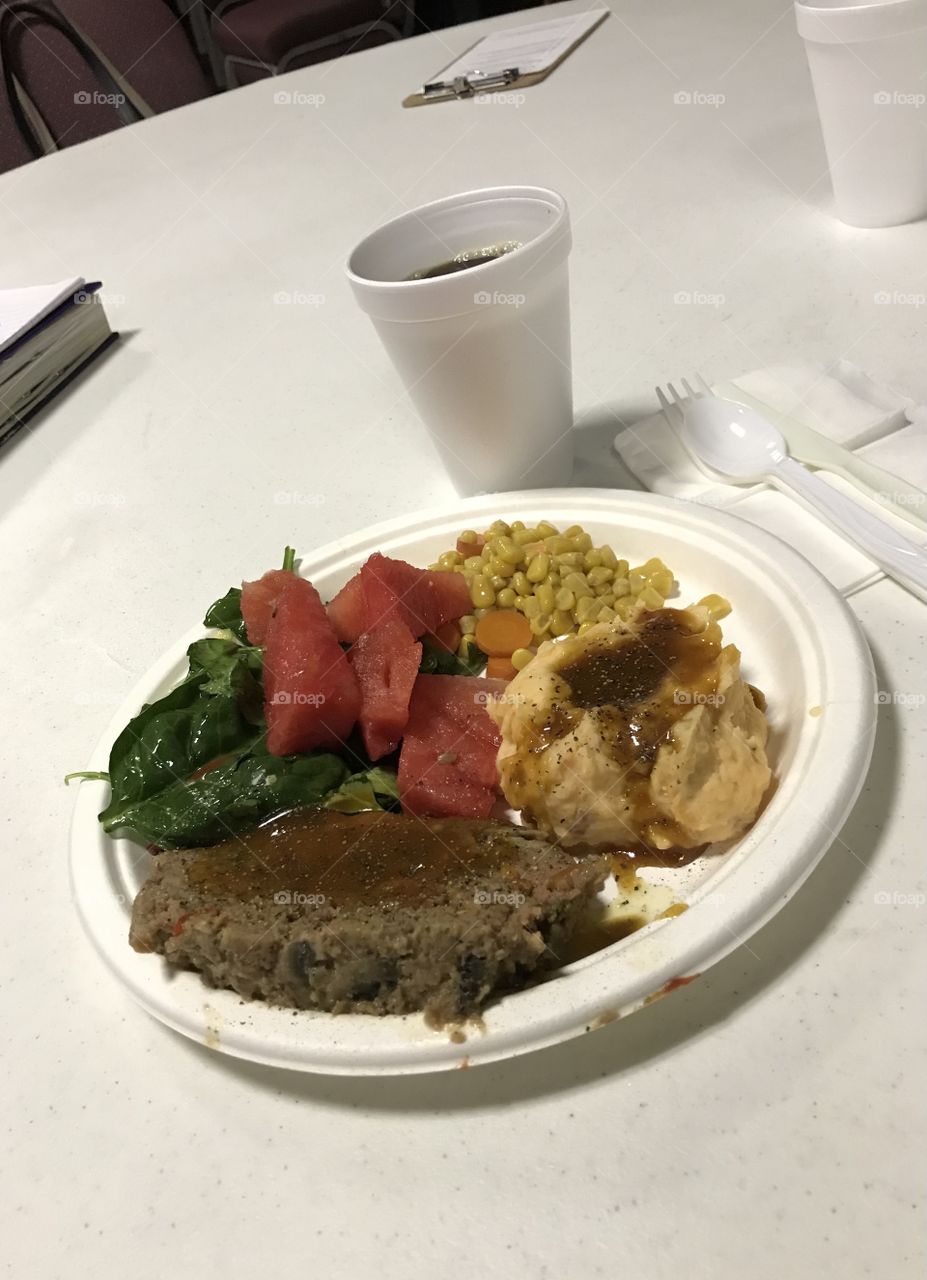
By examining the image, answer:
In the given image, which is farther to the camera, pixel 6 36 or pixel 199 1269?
pixel 6 36

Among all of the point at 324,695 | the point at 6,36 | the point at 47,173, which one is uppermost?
the point at 6,36

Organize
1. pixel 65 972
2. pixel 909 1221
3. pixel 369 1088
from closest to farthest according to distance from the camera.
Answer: pixel 909 1221, pixel 369 1088, pixel 65 972

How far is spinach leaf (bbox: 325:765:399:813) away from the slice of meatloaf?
149mm

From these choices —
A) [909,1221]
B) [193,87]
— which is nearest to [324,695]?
[909,1221]

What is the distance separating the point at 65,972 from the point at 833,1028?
1.04 metres

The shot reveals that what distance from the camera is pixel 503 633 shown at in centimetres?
171

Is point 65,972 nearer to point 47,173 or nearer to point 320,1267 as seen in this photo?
point 320,1267

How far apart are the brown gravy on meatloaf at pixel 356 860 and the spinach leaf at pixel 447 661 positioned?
1.26 feet

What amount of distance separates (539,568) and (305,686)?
1.51 feet

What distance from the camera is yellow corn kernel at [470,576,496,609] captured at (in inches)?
68.1

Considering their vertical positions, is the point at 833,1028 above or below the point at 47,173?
below

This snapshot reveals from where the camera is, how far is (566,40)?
4023 millimetres

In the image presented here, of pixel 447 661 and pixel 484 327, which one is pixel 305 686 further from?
pixel 484 327

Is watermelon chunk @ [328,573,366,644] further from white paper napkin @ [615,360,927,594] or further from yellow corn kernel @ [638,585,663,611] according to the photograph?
white paper napkin @ [615,360,927,594]
